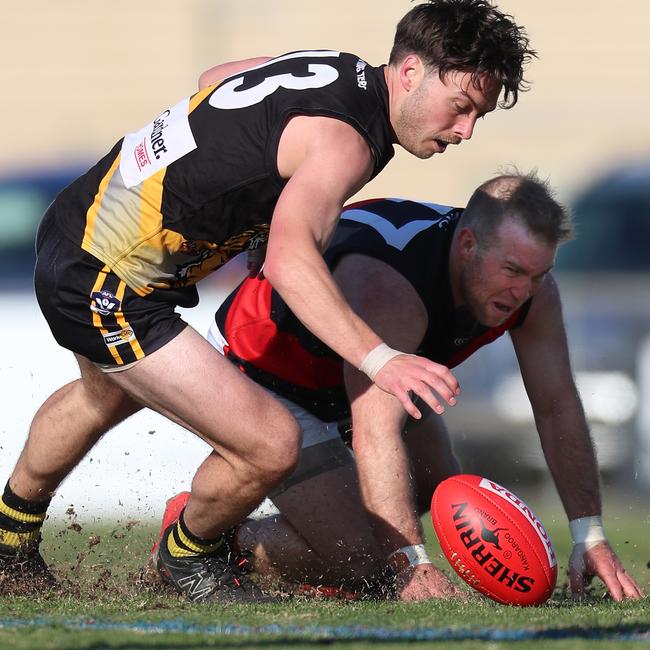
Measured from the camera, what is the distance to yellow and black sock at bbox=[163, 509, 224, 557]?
194 inches

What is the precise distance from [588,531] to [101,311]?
2087 mm

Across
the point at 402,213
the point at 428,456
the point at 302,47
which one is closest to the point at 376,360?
the point at 402,213

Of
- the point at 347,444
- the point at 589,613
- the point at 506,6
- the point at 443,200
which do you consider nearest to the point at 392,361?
the point at 589,613

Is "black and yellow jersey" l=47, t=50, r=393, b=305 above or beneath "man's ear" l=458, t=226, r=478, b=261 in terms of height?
above

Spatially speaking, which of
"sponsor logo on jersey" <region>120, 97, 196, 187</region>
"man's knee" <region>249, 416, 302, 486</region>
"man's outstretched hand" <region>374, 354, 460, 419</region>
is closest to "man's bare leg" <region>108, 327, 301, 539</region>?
"man's knee" <region>249, 416, 302, 486</region>

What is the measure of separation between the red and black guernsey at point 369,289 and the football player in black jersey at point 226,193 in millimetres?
682

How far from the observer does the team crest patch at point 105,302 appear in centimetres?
448

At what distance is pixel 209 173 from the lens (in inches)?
173

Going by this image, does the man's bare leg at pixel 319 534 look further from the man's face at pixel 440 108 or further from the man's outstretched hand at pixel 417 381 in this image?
the man's face at pixel 440 108

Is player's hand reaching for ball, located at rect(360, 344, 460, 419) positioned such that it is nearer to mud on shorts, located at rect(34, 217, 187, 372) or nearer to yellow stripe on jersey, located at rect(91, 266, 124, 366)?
mud on shorts, located at rect(34, 217, 187, 372)

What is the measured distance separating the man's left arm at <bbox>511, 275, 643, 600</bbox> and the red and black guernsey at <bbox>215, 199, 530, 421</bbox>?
0.10 meters

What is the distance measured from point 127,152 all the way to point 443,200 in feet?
42.3

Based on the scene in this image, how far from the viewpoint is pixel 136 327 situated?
4504mm

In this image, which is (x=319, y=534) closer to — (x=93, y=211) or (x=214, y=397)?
(x=214, y=397)
